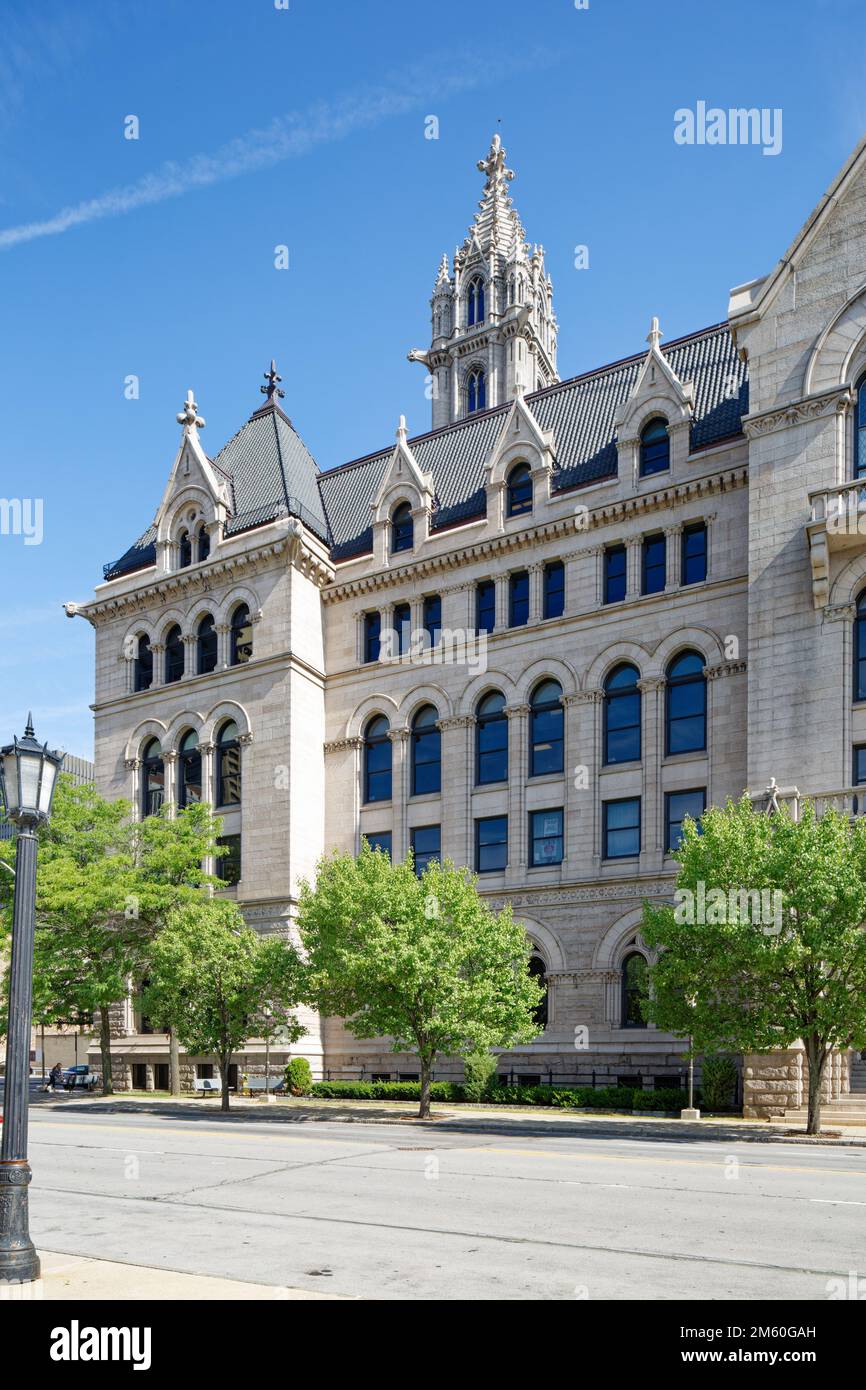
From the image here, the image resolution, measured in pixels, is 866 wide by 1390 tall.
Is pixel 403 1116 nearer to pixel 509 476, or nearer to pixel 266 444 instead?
pixel 509 476

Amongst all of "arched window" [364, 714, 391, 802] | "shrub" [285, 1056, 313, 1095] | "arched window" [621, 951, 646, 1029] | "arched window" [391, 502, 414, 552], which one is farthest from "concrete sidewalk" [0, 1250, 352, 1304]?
"arched window" [391, 502, 414, 552]

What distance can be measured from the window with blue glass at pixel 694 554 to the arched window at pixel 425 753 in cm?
987

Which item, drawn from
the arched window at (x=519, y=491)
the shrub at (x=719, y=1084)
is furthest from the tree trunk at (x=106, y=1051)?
the arched window at (x=519, y=491)

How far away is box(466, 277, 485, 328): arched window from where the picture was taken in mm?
82062

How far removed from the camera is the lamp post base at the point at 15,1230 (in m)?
9.75

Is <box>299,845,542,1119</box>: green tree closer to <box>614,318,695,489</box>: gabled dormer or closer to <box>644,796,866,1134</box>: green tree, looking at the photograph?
<box>644,796,866,1134</box>: green tree

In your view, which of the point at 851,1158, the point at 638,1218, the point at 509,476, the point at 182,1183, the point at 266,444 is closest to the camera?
the point at 638,1218

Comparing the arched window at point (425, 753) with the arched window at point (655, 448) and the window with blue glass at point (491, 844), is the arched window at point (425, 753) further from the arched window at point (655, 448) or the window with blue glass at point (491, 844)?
the arched window at point (655, 448)

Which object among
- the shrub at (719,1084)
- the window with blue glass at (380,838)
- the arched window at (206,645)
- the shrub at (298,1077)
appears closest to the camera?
the shrub at (719,1084)

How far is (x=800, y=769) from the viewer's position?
3228 centimetres

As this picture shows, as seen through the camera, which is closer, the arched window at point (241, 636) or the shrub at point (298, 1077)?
the shrub at point (298, 1077)

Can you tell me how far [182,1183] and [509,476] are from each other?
2986 cm

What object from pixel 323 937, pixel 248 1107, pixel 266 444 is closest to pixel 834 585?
pixel 323 937
